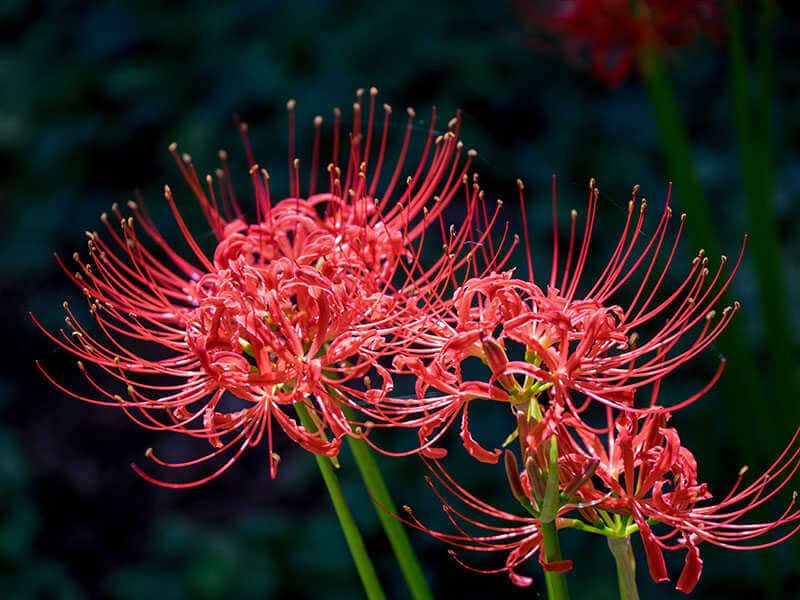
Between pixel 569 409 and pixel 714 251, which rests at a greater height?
pixel 714 251

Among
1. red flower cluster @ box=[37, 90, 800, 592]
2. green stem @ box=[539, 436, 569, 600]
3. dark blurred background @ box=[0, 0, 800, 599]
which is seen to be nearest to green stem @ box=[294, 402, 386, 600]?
red flower cluster @ box=[37, 90, 800, 592]

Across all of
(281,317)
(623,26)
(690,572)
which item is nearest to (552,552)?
(690,572)

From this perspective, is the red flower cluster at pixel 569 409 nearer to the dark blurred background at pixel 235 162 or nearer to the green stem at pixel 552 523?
the green stem at pixel 552 523

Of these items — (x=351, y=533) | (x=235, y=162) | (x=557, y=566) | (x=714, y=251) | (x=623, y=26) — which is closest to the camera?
(x=557, y=566)

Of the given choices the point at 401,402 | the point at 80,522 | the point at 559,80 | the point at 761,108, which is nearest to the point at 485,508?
the point at 401,402

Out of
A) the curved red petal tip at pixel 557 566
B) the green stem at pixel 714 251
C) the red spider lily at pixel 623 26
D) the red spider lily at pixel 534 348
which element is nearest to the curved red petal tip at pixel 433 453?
the red spider lily at pixel 534 348

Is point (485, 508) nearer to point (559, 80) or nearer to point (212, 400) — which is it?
point (212, 400)

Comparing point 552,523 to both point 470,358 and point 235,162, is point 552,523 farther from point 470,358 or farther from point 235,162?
point 235,162
